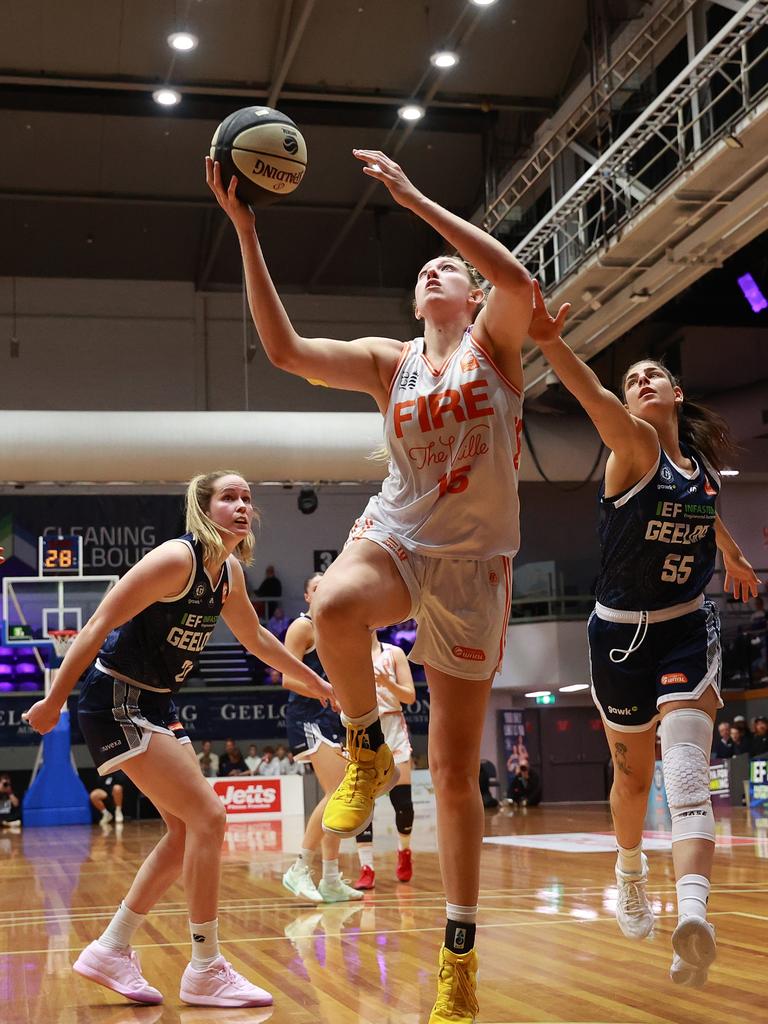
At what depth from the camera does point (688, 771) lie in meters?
3.84

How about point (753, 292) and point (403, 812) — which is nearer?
point (403, 812)

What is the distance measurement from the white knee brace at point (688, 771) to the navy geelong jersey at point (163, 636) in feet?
5.63

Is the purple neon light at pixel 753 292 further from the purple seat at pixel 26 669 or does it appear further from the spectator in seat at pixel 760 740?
the purple seat at pixel 26 669

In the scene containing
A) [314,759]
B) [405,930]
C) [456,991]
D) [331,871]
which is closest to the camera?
[456,991]

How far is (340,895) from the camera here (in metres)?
7.31

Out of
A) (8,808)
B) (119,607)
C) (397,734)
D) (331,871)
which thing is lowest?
(8,808)

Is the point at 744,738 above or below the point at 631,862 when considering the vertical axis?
below

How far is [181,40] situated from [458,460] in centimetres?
1229

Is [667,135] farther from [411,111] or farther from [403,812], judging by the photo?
[403,812]

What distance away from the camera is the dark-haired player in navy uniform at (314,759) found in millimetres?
7328

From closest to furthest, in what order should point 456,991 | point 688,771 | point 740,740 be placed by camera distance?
1. point 456,991
2. point 688,771
3. point 740,740

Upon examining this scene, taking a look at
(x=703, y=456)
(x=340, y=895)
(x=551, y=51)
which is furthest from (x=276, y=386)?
(x=703, y=456)

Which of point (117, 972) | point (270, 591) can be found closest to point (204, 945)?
point (117, 972)

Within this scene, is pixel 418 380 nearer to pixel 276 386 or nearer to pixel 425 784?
pixel 425 784
